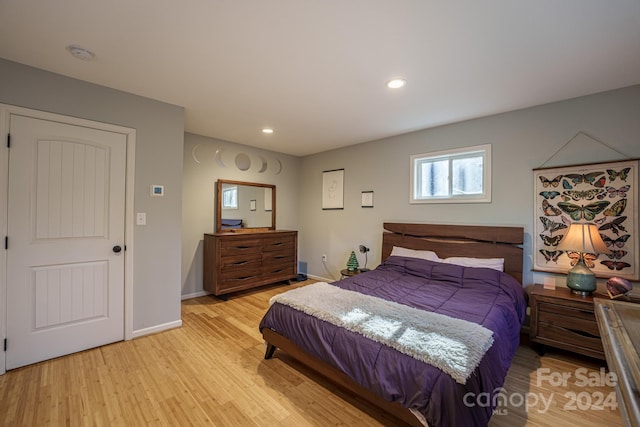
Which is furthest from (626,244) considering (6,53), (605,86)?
(6,53)

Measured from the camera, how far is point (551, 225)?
8.81 ft

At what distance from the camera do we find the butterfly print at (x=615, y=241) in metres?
2.35

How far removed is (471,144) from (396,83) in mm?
1486

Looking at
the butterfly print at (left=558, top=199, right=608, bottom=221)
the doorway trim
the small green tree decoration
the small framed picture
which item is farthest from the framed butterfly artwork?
the doorway trim

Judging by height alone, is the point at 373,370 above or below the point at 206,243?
below

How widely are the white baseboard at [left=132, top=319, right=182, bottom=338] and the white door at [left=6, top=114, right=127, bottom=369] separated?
6.0 inches

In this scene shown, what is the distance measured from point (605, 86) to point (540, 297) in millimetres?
1971

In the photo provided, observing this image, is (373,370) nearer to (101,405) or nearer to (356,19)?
(101,405)

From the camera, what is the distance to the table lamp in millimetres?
2275

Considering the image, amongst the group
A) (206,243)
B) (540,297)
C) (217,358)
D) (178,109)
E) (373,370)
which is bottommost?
(217,358)

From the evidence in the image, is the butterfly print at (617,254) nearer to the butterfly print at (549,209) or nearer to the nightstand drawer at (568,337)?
the butterfly print at (549,209)

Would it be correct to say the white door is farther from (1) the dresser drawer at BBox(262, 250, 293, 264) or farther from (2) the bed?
(1) the dresser drawer at BBox(262, 250, 293, 264)

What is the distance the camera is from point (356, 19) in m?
1.60

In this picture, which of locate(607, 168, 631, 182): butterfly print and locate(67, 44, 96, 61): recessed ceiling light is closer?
locate(67, 44, 96, 61): recessed ceiling light
